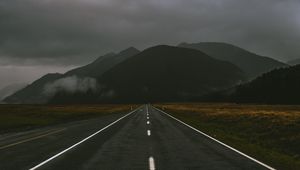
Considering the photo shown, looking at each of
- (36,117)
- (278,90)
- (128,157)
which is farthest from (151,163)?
(278,90)

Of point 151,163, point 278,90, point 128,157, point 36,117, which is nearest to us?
point 151,163

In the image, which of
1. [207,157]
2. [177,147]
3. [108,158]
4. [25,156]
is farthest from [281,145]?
[25,156]

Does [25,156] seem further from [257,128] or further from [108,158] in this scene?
[257,128]

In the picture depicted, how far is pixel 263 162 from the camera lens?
1347 centimetres

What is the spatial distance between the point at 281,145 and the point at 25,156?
1318 cm

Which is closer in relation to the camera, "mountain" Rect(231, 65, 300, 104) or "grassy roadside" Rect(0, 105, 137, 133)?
"grassy roadside" Rect(0, 105, 137, 133)

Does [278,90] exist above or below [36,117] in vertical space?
above

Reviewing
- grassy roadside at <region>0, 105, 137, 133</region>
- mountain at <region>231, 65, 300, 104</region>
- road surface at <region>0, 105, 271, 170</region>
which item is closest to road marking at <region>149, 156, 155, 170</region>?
road surface at <region>0, 105, 271, 170</region>

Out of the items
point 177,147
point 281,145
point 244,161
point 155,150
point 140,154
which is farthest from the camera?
point 281,145

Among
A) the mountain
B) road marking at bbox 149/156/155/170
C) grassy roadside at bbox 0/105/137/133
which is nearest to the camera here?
road marking at bbox 149/156/155/170

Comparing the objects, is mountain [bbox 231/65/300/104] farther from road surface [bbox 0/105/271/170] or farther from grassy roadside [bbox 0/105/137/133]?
road surface [bbox 0/105/271/170]

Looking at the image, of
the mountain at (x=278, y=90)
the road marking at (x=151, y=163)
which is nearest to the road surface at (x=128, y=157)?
the road marking at (x=151, y=163)

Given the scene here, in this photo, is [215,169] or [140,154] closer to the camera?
[215,169]

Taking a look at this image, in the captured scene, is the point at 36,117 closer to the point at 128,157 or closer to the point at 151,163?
the point at 128,157
